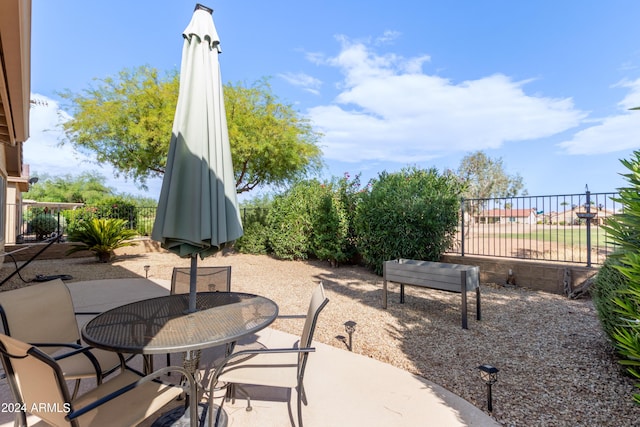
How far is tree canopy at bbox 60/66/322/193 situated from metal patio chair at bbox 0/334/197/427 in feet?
31.4

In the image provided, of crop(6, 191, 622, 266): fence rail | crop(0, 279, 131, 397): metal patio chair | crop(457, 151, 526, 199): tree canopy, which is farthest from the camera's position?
crop(457, 151, 526, 199): tree canopy

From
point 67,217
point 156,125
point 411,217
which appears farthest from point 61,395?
point 67,217

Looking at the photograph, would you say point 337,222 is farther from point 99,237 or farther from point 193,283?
point 99,237

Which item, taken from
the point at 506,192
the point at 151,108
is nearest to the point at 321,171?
the point at 151,108

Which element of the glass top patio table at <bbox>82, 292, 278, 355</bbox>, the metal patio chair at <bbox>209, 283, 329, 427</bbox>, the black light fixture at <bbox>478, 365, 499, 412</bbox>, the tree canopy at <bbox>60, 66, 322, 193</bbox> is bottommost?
the black light fixture at <bbox>478, 365, 499, 412</bbox>

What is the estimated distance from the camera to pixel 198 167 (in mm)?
2045

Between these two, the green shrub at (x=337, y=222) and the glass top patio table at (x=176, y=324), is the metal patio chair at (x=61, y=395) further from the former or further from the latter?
the green shrub at (x=337, y=222)

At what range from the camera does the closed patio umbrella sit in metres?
2.00

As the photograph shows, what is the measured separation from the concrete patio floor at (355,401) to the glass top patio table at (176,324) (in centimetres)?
66

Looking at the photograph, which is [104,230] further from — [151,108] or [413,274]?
[413,274]

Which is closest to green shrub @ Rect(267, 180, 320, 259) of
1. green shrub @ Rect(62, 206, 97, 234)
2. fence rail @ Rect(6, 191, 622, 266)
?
fence rail @ Rect(6, 191, 622, 266)

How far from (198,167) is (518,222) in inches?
412

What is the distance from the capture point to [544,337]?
358 cm

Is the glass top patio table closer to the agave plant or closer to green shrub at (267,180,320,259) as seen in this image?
green shrub at (267,180,320,259)
